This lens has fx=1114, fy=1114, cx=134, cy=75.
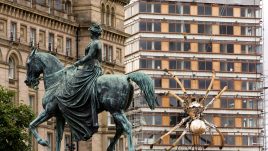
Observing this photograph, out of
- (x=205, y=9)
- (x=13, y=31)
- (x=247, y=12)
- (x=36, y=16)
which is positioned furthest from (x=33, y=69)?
(x=247, y=12)

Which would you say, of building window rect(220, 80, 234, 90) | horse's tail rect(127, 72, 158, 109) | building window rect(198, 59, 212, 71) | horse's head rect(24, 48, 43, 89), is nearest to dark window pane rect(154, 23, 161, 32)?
building window rect(198, 59, 212, 71)

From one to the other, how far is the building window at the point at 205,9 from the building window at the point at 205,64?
19.5 ft

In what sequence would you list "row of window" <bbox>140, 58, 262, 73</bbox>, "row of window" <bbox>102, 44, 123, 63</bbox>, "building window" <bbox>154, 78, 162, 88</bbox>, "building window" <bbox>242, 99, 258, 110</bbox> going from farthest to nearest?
"building window" <bbox>242, 99, 258, 110</bbox>, "building window" <bbox>154, 78, 162, 88</bbox>, "row of window" <bbox>140, 58, 262, 73</bbox>, "row of window" <bbox>102, 44, 123, 63</bbox>

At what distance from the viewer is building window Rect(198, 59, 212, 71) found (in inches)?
5348

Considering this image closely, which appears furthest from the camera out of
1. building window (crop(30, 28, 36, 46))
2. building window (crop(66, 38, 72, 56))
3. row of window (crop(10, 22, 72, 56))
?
building window (crop(66, 38, 72, 56))

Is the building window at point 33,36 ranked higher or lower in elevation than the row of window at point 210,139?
higher

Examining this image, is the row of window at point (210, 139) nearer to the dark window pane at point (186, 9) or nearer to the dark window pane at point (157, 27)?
the dark window pane at point (157, 27)

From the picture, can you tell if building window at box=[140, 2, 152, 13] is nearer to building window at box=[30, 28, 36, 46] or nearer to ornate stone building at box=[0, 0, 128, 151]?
ornate stone building at box=[0, 0, 128, 151]

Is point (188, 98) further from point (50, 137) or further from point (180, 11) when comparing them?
point (50, 137)

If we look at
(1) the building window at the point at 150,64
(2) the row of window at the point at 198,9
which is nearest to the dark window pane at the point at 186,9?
(2) the row of window at the point at 198,9

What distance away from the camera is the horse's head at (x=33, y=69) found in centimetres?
2906

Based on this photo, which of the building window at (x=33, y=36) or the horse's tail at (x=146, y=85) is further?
the building window at (x=33, y=36)

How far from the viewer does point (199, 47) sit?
445ft

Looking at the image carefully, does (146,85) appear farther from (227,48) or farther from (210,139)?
(210,139)
